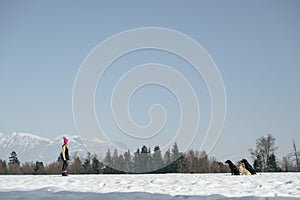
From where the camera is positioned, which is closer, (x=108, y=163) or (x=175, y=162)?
(x=175, y=162)

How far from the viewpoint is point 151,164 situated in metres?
76.3

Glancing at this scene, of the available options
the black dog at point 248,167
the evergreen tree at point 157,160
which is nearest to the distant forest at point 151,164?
the evergreen tree at point 157,160

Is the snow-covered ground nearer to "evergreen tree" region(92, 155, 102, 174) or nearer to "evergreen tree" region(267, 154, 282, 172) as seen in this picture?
"evergreen tree" region(267, 154, 282, 172)

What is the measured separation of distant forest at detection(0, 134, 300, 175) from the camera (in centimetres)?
6632

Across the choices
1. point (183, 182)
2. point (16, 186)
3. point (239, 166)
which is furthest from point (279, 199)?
point (239, 166)

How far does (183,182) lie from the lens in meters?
15.3

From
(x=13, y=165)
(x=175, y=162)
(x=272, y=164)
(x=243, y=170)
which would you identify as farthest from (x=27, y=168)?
(x=243, y=170)

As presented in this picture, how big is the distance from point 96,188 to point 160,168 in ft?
196

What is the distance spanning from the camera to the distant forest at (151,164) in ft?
218

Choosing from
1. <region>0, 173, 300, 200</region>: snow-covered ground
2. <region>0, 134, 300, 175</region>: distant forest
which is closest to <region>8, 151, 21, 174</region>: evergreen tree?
<region>0, 134, 300, 175</region>: distant forest

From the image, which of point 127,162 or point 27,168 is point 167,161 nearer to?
point 127,162

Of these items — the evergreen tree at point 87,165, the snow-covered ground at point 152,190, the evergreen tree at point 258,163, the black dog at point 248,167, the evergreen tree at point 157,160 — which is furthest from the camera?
the evergreen tree at point 157,160

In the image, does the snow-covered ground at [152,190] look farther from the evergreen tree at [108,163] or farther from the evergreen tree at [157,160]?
the evergreen tree at [157,160]

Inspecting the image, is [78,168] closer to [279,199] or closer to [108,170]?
[108,170]
